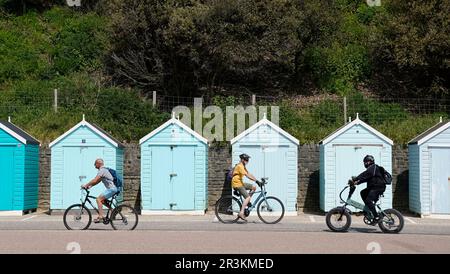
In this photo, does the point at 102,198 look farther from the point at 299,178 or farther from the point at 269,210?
the point at 299,178

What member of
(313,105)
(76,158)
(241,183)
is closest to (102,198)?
(241,183)

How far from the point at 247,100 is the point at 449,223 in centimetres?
1146

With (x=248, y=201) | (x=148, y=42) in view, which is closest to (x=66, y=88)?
(x=148, y=42)

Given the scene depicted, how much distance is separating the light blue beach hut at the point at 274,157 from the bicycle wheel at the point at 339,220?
13.5 feet

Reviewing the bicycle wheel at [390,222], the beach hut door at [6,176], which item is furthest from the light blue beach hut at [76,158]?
the bicycle wheel at [390,222]

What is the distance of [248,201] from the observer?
592 inches

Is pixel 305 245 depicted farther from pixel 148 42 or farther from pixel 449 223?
pixel 148 42

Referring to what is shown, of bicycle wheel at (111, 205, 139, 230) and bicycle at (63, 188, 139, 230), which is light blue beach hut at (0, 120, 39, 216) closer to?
bicycle at (63, 188, 139, 230)

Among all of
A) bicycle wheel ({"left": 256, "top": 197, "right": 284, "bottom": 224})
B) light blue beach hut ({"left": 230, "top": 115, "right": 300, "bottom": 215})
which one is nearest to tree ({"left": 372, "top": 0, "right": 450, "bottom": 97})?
light blue beach hut ({"left": 230, "top": 115, "right": 300, "bottom": 215})

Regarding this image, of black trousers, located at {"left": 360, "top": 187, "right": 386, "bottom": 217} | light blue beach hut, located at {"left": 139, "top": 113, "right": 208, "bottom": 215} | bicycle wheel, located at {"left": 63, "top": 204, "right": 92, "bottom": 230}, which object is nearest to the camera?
black trousers, located at {"left": 360, "top": 187, "right": 386, "bottom": 217}

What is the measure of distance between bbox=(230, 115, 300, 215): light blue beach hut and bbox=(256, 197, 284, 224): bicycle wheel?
6.99 ft

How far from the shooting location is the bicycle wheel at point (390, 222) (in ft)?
44.0

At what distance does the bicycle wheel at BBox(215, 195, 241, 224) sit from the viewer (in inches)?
599

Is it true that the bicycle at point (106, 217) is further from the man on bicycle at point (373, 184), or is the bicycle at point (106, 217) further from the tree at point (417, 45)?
the tree at point (417, 45)
